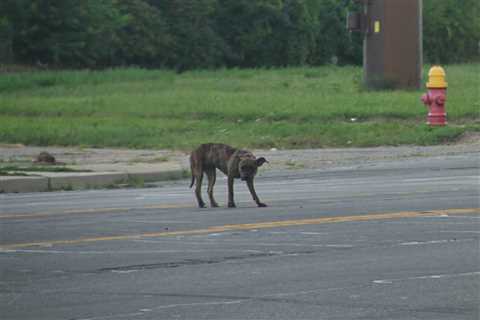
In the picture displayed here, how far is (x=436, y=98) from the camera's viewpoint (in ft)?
95.5

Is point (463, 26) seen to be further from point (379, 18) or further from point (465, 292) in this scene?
point (465, 292)

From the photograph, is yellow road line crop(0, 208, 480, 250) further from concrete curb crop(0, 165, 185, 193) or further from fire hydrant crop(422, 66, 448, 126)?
fire hydrant crop(422, 66, 448, 126)

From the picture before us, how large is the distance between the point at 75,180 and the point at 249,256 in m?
9.88

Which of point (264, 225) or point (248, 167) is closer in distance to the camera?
point (264, 225)

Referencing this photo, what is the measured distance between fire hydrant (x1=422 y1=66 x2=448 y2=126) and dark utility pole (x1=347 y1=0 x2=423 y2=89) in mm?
9520

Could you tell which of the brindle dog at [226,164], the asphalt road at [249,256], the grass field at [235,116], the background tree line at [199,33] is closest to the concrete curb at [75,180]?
the asphalt road at [249,256]

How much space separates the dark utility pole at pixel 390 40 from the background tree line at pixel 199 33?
140 ft

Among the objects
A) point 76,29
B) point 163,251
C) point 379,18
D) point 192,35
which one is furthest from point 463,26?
point 163,251

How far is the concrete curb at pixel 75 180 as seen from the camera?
20.7m

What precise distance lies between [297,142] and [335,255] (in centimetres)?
1733

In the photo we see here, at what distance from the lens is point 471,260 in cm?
1130

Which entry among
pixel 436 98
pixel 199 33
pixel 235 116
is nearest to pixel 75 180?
pixel 436 98

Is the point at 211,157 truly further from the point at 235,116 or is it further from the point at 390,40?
the point at 390,40

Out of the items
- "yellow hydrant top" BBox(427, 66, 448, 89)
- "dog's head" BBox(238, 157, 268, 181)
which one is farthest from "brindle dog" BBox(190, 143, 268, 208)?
"yellow hydrant top" BBox(427, 66, 448, 89)
